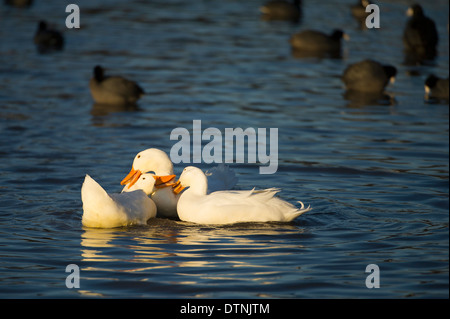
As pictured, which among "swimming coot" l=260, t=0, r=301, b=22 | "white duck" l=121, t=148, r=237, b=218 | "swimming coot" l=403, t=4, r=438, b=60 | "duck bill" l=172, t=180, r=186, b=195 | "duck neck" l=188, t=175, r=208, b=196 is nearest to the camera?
"duck neck" l=188, t=175, r=208, b=196

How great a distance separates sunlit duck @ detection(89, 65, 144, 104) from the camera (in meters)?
16.2

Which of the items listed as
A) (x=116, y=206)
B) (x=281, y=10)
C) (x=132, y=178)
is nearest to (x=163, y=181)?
(x=132, y=178)

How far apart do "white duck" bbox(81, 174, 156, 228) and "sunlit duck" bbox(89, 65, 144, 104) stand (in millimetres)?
7022

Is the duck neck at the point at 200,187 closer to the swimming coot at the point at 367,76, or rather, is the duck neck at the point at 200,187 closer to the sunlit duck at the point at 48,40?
the swimming coot at the point at 367,76

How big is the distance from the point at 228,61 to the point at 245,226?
480 inches

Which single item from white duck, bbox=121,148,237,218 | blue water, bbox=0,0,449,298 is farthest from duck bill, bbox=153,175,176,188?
blue water, bbox=0,0,449,298

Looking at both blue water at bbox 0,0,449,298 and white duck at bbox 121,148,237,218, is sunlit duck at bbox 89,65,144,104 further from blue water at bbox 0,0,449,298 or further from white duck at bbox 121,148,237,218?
white duck at bbox 121,148,237,218

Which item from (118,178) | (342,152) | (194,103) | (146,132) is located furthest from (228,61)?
(118,178)

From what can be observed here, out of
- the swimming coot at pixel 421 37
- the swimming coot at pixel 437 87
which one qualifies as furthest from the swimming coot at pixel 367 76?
the swimming coot at pixel 421 37

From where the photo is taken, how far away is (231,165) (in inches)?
478

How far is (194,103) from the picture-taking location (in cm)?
1636

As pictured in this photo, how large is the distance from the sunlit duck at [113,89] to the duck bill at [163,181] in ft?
22.5

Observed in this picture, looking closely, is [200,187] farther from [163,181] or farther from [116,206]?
[116,206]

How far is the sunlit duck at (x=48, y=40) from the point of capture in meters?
22.1
